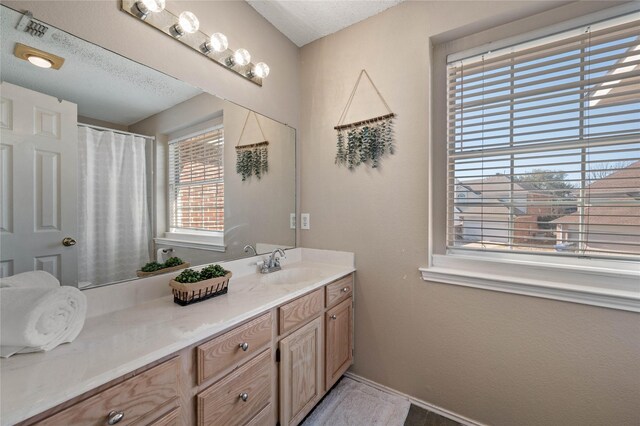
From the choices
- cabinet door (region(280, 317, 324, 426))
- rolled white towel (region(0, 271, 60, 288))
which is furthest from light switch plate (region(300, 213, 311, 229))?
rolled white towel (region(0, 271, 60, 288))

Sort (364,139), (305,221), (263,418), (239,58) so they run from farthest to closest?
1. (305,221)
2. (364,139)
3. (239,58)
4. (263,418)

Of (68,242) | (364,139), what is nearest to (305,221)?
(364,139)

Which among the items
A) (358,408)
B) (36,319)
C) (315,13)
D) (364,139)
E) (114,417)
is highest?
(315,13)

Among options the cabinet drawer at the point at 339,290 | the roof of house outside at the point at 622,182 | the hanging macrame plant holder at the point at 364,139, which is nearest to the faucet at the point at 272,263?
the cabinet drawer at the point at 339,290

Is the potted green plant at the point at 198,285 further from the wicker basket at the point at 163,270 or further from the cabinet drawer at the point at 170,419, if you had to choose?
the cabinet drawer at the point at 170,419

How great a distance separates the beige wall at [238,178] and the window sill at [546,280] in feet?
3.51

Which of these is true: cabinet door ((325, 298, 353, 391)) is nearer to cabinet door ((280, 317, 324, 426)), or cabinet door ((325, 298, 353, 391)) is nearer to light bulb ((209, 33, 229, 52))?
cabinet door ((280, 317, 324, 426))

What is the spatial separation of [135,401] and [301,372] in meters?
0.80

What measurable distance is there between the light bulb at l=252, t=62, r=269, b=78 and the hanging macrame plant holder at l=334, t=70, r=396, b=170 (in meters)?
0.58

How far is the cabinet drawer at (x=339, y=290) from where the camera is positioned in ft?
5.10

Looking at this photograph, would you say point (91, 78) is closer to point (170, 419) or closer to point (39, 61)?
point (39, 61)

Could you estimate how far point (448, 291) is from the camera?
1.49 meters

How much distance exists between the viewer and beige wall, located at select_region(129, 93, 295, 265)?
124 cm

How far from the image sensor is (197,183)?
140 cm
